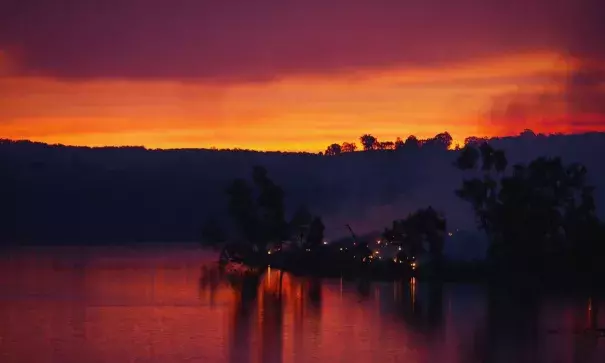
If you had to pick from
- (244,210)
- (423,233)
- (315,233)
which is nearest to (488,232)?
(423,233)

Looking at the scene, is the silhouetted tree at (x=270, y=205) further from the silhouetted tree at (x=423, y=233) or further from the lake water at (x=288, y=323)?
the silhouetted tree at (x=423, y=233)

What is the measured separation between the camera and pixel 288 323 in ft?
125

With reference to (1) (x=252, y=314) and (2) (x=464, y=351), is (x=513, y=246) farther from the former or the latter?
(2) (x=464, y=351)

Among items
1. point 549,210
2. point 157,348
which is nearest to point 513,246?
point 549,210

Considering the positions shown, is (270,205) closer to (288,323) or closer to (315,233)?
(315,233)

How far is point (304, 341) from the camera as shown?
33406mm

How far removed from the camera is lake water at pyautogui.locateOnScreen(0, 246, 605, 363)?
30906 mm

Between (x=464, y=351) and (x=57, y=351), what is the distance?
11343 mm

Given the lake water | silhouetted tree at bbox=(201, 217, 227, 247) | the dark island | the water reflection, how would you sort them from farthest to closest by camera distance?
silhouetted tree at bbox=(201, 217, 227, 247) → the dark island → the water reflection → the lake water

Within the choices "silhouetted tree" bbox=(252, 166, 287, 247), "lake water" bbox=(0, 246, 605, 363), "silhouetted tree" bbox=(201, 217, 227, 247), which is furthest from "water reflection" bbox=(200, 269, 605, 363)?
"silhouetted tree" bbox=(201, 217, 227, 247)

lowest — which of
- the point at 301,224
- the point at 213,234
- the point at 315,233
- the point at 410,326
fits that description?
the point at 410,326

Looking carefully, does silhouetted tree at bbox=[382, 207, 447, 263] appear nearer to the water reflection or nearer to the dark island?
the dark island

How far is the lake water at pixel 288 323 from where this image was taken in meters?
30.9

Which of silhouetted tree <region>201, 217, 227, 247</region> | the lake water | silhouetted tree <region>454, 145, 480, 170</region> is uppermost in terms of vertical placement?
silhouetted tree <region>454, 145, 480, 170</region>
